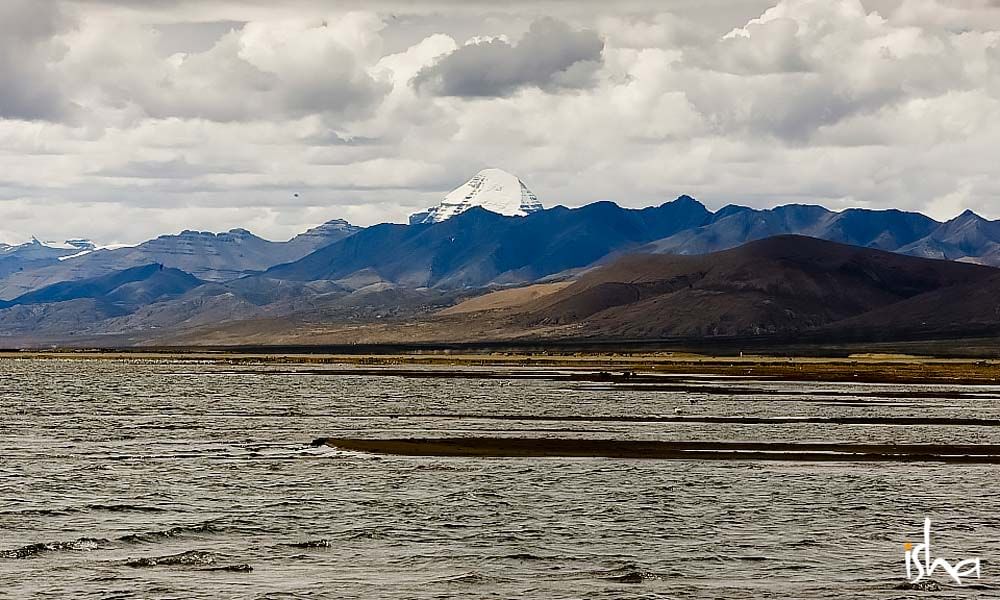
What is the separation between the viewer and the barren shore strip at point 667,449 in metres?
66.7

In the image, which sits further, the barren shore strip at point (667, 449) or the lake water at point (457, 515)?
the barren shore strip at point (667, 449)

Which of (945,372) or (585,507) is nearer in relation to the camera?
(585,507)

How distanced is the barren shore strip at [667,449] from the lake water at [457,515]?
2574mm

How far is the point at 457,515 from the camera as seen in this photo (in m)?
47.0

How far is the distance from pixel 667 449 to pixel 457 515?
25.3 metres

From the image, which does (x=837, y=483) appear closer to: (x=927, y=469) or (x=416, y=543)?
(x=927, y=469)

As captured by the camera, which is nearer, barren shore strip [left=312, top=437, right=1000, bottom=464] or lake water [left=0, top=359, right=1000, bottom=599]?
lake water [left=0, top=359, right=1000, bottom=599]

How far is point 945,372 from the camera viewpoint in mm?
184000

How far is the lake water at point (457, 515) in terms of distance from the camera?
3612 cm

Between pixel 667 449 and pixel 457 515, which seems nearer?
pixel 457 515

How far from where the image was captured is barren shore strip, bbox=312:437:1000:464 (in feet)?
219

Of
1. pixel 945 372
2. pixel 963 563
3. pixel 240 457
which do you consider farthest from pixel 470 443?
pixel 945 372

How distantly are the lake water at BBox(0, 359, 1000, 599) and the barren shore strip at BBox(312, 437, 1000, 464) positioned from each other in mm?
2574

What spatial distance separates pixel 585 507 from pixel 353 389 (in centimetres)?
9056
